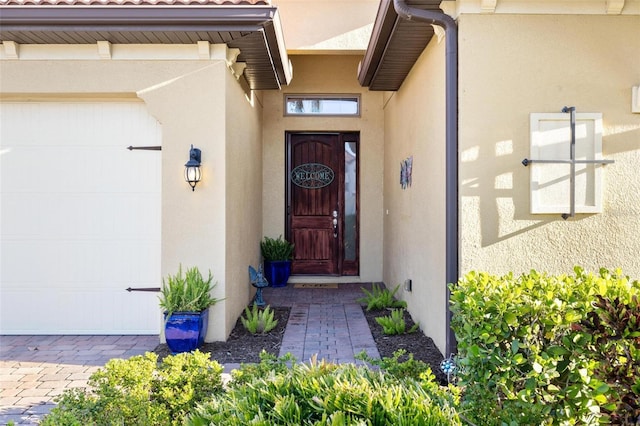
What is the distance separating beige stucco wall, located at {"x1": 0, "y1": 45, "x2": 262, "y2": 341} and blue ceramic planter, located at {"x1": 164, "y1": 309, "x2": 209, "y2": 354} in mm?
413

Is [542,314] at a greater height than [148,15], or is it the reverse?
[148,15]

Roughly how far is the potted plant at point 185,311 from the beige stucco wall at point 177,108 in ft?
0.82

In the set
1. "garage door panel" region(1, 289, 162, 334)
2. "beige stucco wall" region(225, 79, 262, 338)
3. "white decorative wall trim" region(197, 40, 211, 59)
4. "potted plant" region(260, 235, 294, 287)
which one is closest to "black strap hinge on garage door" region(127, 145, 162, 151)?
"beige stucco wall" region(225, 79, 262, 338)

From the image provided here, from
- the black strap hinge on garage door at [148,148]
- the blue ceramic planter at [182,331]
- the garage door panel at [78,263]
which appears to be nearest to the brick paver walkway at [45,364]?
the blue ceramic planter at [182,331]

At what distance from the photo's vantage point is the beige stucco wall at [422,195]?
14.5 feet

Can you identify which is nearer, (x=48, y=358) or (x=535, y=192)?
(x=535, y=192)

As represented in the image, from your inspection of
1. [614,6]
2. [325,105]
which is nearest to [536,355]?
[614,6]

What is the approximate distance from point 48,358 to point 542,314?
4.30 metres

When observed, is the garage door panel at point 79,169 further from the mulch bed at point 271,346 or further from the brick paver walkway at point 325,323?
the brick paver walkway at point 325,323

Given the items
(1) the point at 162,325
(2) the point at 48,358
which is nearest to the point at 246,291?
(1) the point at 162,325

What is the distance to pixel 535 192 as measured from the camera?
3918 millimetres

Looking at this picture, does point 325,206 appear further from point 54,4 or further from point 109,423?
point 109,423

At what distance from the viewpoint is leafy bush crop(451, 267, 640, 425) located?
2.10 metres

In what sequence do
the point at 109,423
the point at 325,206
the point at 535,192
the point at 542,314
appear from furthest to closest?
the point at 325,206
the point at 535,192
the point at 109,423
the point at 542,314
